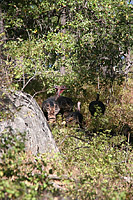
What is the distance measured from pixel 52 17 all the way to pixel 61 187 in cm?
943

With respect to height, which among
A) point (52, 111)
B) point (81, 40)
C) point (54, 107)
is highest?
point (81, 40)

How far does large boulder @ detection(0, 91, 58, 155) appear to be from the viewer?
4.59 metres

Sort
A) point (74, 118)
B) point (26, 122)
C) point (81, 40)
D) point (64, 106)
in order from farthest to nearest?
point (81, 40)
point (64, 106)
point (74, 118)
point (26, 122)

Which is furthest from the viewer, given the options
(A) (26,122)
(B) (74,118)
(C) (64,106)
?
(C) (64,106)

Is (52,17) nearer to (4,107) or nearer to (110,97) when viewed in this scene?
(110,97)

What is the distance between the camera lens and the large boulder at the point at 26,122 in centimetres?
459

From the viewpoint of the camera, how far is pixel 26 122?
4914mm

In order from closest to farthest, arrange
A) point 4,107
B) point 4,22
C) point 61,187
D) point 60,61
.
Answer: point 61,187 < point 4,107 < point 60,61 < point 4,22

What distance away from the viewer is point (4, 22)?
1106 centimetres

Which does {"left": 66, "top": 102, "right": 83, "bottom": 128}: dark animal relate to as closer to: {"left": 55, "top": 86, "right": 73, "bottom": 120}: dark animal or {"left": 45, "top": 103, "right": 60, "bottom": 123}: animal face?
{"left": 55, "top": 86, "right": 73, "bottom": 120}: dark animal

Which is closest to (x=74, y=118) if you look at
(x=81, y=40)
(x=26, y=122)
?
(x=81, y=40)

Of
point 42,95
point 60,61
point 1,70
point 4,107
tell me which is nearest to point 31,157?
point 4,107

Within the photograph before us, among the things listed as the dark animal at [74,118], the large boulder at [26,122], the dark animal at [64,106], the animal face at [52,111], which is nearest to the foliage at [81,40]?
the dark animal at [64,106]

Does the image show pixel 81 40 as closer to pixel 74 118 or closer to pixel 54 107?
pixel 54 107
